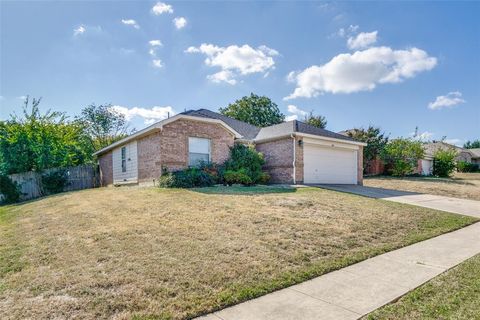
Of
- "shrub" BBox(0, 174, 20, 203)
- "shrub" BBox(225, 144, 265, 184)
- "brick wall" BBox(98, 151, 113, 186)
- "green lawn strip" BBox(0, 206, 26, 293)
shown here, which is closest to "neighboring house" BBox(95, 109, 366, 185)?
"shrub" BBox(225, 144, 265, 184)

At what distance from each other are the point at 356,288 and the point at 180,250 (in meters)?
2.82

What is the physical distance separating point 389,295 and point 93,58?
1463 cm

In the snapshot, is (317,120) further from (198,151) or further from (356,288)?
(356,288)

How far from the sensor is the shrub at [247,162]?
15.6m

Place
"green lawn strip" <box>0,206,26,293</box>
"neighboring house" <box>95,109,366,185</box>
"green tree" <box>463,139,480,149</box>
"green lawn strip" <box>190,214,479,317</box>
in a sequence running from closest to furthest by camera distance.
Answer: "green lawn strip" <box>190,214,479,317</box>, "green lawn strip" <box>0,206,26,293</box>, "neighboring house" <box>95,109,366,185</box>, "green tree" <box>463,139,480,149</box>

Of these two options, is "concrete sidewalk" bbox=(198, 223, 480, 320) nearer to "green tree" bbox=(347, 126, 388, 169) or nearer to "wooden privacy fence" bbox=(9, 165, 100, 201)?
"wooden privacy fence" bbox=(9, 165, 100, 201)

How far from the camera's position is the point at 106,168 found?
21.1 metres

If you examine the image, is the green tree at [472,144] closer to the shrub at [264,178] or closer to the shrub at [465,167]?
the shrub at [465,167]

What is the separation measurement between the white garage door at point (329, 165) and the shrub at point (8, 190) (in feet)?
57.0

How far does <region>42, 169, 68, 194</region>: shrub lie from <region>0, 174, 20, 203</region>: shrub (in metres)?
1.51

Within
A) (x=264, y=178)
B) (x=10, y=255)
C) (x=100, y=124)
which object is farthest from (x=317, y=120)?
(x=10, y=255)

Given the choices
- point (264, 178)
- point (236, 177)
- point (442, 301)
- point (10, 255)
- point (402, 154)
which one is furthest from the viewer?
point (402, 154)

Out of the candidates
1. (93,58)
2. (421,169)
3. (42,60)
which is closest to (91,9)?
(93,58)

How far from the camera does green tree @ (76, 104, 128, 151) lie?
1273 inches
